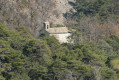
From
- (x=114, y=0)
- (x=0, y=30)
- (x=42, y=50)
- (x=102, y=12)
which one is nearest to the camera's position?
(x=42, y=50)

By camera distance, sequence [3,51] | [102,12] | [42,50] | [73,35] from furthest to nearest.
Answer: [102,12] → [73,35] → [42,50] → [3,51]

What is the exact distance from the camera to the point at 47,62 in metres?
33.5

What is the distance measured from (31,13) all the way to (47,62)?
2872 centimetres

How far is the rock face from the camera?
5472 centimetres

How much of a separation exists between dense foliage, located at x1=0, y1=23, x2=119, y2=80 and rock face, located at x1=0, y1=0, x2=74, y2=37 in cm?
1619

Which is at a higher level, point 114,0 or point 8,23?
point 114,0

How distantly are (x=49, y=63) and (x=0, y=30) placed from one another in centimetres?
820

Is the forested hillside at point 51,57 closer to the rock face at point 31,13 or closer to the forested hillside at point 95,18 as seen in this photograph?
the rock face at point 31,13

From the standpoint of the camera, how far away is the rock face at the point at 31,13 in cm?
5472

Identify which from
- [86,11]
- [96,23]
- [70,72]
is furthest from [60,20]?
[70,72]

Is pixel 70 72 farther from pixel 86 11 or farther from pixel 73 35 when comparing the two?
pixel 86 11

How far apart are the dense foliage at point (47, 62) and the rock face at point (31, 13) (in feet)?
53.1

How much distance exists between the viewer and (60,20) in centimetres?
6775

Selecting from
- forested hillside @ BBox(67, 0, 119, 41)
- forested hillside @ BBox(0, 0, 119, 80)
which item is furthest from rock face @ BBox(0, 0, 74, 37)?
forested hillside @ BBox(67, 0, 119, 41)
